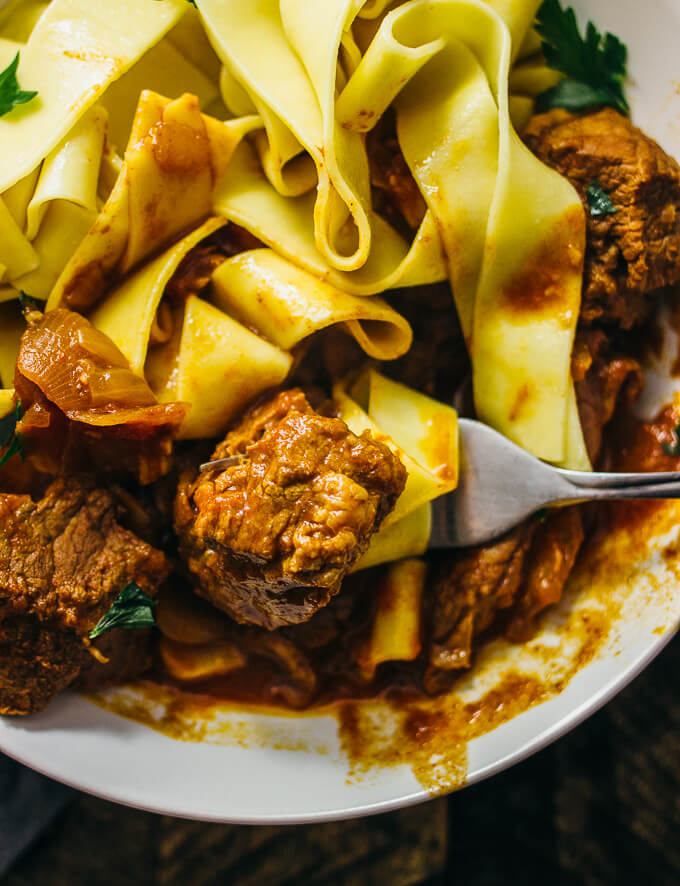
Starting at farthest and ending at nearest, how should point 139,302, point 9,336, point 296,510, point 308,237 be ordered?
1. point 9,336
2. point 308,237
3. point 139,302
4. point 296,510

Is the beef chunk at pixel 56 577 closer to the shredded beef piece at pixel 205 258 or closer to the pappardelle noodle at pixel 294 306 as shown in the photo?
the pappardelle noodle at pixel 294 306

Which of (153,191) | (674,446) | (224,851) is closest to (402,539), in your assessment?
(674,446)

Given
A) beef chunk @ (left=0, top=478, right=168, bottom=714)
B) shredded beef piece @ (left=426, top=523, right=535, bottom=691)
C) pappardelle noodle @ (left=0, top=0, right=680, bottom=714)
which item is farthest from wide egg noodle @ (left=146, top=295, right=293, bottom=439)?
shredded beef piece @ (left=426, top=523, right=535, bottom=691)

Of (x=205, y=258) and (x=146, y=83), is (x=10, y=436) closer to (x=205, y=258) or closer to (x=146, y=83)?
(x=205, y=258)

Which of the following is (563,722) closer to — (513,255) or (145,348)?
(513,255)

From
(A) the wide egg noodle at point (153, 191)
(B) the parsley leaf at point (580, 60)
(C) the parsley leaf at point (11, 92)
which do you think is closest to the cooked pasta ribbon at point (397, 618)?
(A) the wide egg noodle at point (153, 191)

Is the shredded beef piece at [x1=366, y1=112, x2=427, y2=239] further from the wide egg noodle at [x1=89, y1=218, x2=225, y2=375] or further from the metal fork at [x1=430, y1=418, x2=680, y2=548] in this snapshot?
the metal fork at [x1=430, y1=418, x2=680, y2=548]
